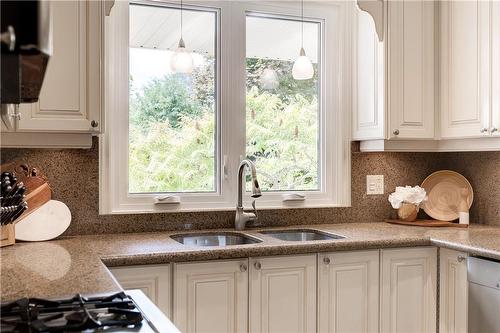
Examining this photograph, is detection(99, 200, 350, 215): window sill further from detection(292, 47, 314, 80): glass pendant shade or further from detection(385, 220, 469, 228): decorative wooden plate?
detection(292, 47, 314, 80): glass pendant shade

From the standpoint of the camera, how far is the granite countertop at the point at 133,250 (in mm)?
1658

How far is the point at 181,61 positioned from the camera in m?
2.72

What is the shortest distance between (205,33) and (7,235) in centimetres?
149

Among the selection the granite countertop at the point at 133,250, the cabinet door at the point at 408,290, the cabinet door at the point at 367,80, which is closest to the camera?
the granite countertop at the point at 133,250

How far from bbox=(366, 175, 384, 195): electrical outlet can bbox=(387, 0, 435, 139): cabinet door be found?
40 centimetres

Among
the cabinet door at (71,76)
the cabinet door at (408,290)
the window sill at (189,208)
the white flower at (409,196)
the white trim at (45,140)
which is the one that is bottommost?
the cabinet door at (408,290)

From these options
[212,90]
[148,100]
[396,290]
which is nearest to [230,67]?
[212,90]

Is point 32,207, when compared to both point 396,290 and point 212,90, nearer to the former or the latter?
point 212,90

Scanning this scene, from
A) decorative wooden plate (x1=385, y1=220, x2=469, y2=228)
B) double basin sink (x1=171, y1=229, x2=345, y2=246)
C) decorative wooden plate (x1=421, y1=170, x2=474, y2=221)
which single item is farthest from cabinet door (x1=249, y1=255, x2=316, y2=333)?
decorative wooden plate (x1=421, y1=170, x2=474, y2=221)

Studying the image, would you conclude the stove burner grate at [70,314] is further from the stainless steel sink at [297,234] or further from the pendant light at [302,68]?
the pendant light at [302,68]

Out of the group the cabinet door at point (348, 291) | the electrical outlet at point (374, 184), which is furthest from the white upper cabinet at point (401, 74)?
the cabinet door at point (348, 291)

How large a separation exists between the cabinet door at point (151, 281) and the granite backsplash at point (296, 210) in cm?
58

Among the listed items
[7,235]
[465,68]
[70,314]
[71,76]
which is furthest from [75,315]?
[465,68]

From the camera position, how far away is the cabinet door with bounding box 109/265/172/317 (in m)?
2.21
